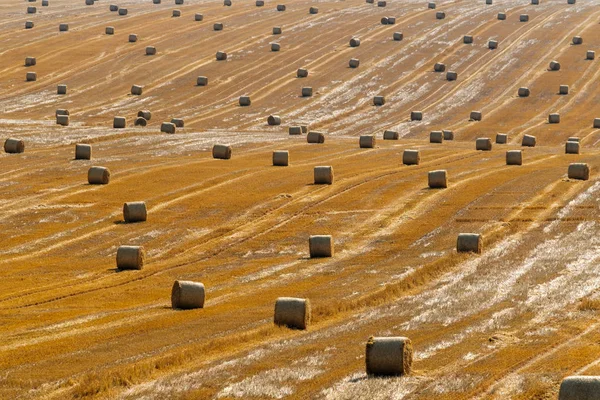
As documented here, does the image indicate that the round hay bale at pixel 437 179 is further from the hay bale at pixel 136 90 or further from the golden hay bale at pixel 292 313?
the hay bale at pixel 136 90

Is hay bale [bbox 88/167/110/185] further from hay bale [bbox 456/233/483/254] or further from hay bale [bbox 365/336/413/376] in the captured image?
hay bale [bbox 365/336/413/376]

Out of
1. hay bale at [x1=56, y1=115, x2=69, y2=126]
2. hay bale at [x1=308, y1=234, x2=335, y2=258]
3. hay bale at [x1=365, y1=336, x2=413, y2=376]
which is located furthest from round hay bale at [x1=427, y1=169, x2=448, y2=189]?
hay bale at [x1=56, y1=115, x2=69, y2=126]

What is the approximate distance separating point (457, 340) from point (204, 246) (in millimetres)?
16079

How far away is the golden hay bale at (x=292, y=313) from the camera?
2719cm

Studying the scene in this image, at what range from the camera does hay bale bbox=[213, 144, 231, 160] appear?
5931cm

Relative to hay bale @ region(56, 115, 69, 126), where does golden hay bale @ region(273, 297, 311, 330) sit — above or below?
above

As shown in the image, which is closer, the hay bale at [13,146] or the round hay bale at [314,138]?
the hay bale at [13,146]

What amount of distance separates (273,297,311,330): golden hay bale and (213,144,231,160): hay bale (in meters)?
32.4

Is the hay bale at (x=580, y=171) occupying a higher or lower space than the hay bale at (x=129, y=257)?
lower

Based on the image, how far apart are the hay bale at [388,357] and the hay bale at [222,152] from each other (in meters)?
37.5

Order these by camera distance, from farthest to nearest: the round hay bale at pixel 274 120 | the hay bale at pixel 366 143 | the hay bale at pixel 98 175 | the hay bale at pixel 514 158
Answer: the round hay bale at pixel 274 120, the hay bale at pixel 366 143, the hay bale at pixel 514 158, the hay bale at pixel 98 175

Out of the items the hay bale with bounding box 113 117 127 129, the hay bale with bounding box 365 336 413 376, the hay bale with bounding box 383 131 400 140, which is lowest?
the hay bale with bounding box 383 131 400 140

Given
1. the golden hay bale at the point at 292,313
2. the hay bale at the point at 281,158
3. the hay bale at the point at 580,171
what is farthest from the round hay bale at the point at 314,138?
the golden hay bale at the point at 292,313

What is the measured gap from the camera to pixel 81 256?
128 feet
